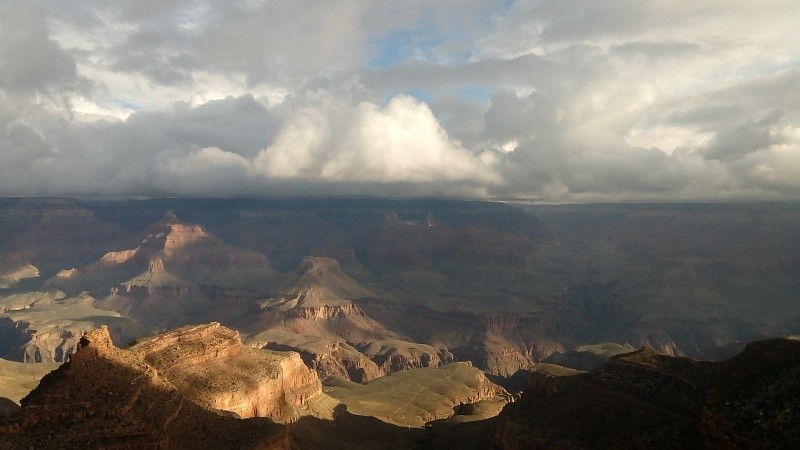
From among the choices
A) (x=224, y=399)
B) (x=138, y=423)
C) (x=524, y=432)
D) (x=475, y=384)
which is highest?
(x=138, y=423)

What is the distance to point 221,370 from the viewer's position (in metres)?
88.2

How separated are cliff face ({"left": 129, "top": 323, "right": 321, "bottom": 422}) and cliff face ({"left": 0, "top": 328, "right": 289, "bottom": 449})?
27.5 ft

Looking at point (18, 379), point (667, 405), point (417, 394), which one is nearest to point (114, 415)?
point (667, 405)

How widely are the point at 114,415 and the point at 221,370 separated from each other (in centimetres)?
3156

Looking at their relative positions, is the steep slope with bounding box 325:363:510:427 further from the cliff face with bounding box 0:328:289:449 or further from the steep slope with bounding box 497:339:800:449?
the cliff face with bounding box 0:328:289:449

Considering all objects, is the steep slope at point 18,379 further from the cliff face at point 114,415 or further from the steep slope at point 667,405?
the steep slope at point 667,405

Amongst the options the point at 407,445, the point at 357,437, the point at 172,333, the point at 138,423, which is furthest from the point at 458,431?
the point at 138,423

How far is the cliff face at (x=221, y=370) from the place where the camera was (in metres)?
78.6

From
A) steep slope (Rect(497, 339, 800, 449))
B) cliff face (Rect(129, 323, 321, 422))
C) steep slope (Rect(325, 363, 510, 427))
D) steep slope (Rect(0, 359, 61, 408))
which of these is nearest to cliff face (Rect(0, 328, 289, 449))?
cliff face (Rect(129, 323, 321, 422))

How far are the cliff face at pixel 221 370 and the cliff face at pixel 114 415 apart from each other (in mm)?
8370

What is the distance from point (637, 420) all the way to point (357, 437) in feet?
181

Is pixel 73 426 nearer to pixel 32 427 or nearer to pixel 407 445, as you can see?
pixel 32 427

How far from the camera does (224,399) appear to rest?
79125 millimetres

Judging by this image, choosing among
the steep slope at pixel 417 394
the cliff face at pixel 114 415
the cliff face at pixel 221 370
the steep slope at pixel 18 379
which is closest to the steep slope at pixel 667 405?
the steep slope at pixel 417 394
